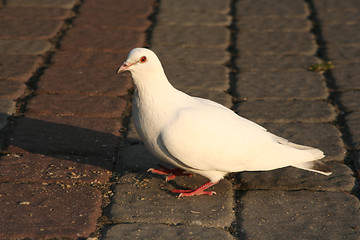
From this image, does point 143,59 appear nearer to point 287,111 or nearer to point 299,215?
point 299,215

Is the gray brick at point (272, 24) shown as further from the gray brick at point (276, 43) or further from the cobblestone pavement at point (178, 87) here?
the gray brick at point (276, 43)

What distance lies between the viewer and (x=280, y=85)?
5344 millimetres

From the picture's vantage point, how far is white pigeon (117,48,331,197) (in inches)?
137

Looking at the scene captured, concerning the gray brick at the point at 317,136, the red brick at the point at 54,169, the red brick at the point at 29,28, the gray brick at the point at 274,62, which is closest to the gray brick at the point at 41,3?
the red brick at the point at 29,28

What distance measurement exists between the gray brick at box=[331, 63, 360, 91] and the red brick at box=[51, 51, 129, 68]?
82.3 inches

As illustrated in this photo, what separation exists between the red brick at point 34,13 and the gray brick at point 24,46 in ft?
2.37

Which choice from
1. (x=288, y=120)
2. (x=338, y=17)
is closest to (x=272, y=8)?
(x=338, y=17)

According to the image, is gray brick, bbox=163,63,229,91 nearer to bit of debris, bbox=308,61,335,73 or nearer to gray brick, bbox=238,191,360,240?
bit of debris, bbox=308,61,335,73

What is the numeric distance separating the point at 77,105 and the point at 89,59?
3.38 ft

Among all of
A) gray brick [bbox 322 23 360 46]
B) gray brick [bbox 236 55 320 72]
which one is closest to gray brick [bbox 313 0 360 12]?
gray brick [bbox 322 23 360 46]

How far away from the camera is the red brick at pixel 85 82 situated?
16.6ft

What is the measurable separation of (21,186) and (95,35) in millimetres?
2985

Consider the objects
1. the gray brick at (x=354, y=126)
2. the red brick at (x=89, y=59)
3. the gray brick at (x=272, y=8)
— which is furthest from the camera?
the gray brick at (x=272, y=8)

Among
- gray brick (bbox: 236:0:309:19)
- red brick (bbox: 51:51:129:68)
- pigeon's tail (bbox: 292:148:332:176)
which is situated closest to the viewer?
pigeon's tail (bbox: 292:148:332:176)
